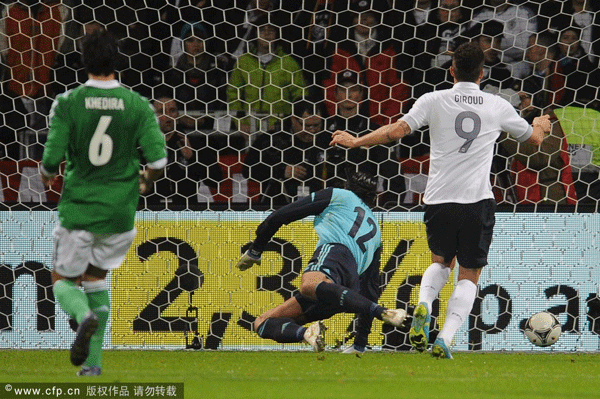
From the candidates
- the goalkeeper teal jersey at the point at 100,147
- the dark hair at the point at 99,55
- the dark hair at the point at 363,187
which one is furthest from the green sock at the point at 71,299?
the dark hair at the point at 363,187

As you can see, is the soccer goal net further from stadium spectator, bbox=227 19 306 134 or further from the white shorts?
the white shorts

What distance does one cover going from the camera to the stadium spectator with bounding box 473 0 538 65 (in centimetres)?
820

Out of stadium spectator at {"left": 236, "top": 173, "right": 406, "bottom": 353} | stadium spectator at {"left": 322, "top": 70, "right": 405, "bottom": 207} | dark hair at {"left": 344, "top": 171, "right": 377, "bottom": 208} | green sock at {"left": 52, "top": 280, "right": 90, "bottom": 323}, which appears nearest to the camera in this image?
green sock at {"left": 52, "top": 280, "right": 90, "bottom": 323}

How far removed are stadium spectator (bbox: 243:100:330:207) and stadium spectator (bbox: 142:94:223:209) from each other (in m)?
0.26

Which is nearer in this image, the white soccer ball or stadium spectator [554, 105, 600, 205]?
the white soccer ball

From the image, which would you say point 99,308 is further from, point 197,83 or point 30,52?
point 30,52

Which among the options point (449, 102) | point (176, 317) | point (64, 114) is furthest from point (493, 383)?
point (176, 317)

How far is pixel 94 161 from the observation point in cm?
491

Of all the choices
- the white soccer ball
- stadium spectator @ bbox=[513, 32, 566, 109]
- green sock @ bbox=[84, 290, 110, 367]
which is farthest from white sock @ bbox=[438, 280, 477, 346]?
stadium spectator @ bbox=[513, 32, 566, 109]

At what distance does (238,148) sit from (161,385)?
3.54 m

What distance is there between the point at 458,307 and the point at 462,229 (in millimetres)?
428

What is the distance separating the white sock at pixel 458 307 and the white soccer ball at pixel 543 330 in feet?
2.50

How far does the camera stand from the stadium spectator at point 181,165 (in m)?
7.53

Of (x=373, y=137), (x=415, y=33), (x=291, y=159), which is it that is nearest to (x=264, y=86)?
(x=291, y=159)
